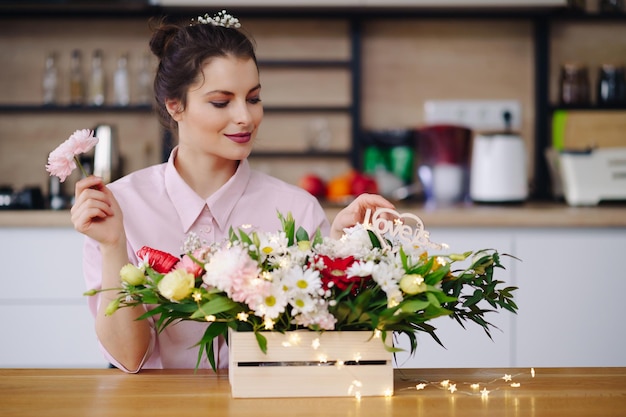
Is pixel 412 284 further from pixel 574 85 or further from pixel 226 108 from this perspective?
pixel 574 85

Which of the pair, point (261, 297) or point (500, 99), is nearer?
point (261, 297)

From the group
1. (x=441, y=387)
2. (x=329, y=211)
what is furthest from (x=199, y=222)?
(x=329, y=211)

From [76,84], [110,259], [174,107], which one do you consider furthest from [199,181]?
[76,84]

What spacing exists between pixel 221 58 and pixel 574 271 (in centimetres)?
162

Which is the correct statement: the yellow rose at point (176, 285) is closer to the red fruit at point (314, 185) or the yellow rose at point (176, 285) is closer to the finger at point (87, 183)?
the finger at point (87, 183)

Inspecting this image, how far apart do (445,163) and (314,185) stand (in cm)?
50

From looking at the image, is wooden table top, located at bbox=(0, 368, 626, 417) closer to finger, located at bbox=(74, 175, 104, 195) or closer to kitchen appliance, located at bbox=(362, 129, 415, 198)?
finger, located at bbox=(74, 175, 104, 195)

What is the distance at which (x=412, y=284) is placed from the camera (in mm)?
1143

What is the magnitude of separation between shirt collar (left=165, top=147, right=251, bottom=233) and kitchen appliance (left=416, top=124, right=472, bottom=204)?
1540 mm

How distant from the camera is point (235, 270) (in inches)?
43.4

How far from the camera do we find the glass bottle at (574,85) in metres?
3.40

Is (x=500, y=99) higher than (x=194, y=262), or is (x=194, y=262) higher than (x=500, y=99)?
(x=500, y=99)

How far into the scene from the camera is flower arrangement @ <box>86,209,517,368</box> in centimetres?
111

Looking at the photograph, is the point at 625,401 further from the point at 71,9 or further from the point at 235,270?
the point at 71,9
